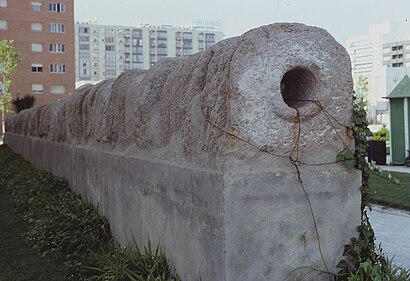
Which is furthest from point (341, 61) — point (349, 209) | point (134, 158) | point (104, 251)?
point (104, 251)

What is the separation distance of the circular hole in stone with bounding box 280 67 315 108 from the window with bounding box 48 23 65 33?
6801 centimetres

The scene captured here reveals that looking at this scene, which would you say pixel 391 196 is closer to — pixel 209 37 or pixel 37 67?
pixel 37 67

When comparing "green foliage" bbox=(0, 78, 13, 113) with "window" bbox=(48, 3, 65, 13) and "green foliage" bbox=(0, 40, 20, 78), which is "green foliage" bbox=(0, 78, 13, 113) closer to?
"green foliage" bbox=(0, 40, 20, 78)

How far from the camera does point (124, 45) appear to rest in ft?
408

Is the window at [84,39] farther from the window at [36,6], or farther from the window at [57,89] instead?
the window at [57,89]

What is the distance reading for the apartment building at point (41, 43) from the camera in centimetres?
6594

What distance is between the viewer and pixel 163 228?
156 inches

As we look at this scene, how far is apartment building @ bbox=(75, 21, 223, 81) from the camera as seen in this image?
121938 millimetres

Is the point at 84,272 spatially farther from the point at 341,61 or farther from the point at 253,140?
Answer: the point at 341,61

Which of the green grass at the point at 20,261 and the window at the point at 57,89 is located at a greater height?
the window at the point at 57,89

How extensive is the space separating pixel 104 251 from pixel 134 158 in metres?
0.85

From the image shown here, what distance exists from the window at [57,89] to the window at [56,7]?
29.3 ft

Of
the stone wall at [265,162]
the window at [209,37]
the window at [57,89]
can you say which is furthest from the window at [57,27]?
the stone wall at [265,162]

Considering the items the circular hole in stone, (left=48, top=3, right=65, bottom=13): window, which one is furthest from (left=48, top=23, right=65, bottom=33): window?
the circular hole in stone
